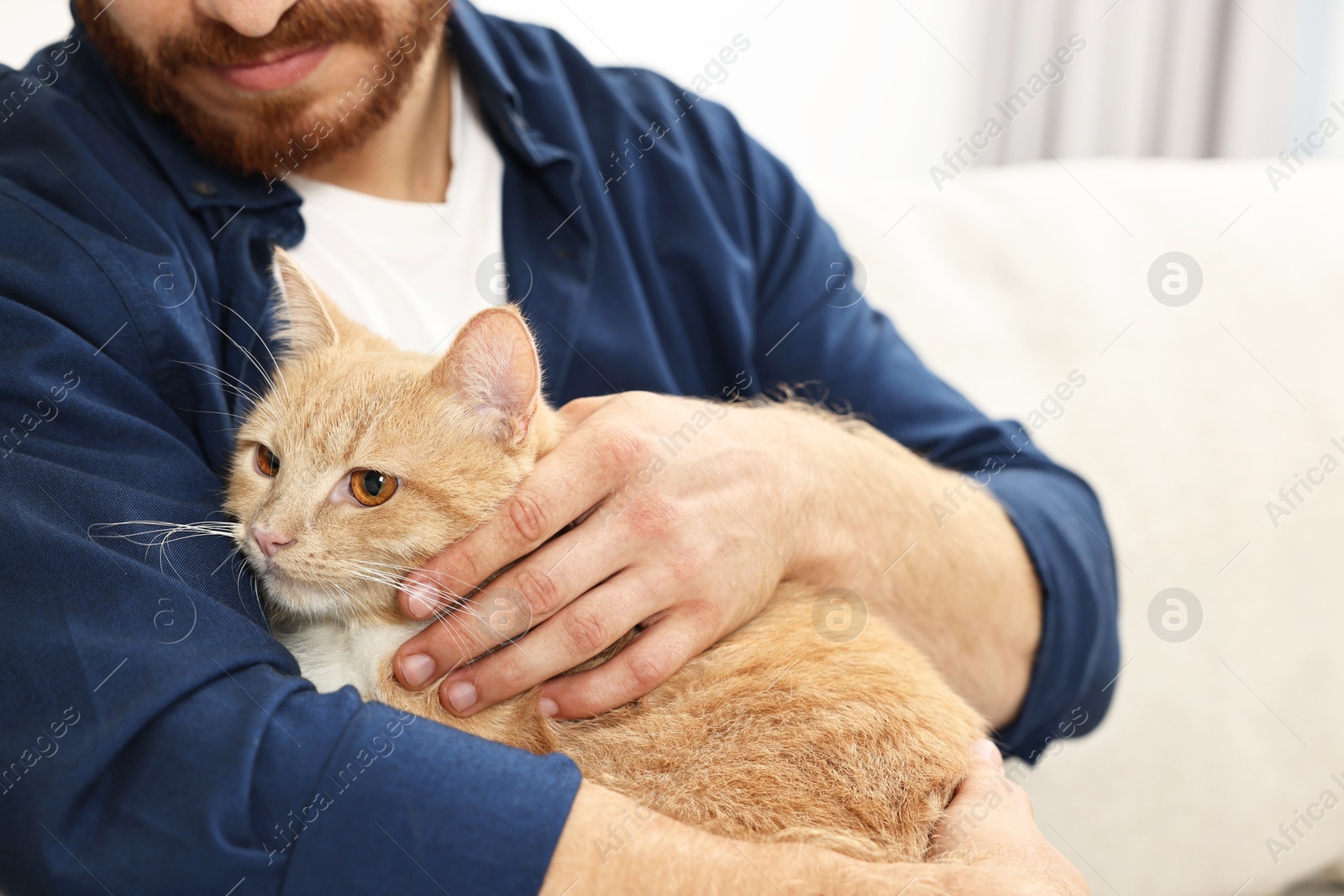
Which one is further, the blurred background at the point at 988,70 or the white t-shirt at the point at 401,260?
the blurred background at the point at 988,70

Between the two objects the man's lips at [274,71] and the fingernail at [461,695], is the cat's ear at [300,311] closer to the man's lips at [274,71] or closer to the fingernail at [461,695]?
the man's lips at [274,71]

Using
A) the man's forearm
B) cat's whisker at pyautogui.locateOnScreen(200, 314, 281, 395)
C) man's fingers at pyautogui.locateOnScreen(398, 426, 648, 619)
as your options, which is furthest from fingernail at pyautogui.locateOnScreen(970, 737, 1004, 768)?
cat's whisker at pyautogui.locateOnScreen(200, 314, 281, 395)

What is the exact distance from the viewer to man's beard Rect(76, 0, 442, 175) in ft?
4.64

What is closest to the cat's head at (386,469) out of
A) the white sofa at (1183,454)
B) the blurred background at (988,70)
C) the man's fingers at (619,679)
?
the man's fingers at (619,679)

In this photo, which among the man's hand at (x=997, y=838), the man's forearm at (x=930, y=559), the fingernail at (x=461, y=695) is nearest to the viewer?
the man's hand at (x=997, y=838)

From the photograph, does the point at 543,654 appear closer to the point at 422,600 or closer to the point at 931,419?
the point at 422,600

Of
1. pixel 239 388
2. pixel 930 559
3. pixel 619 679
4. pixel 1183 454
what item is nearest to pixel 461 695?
pixel 619 679

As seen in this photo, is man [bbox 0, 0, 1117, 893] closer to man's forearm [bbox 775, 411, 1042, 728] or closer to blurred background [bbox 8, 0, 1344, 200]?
man's forearm [bbox 775, 411, 1042, 728]

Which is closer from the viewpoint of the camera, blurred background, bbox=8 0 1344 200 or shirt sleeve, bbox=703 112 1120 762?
shirt sleeve, bbox=703 112 1120 762

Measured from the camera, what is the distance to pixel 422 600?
1.20 metres

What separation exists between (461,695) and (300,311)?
63 centimetres

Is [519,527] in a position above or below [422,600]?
above

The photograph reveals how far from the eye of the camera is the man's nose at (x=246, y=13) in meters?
1.36

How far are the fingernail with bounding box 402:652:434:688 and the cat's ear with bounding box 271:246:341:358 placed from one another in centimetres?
50
